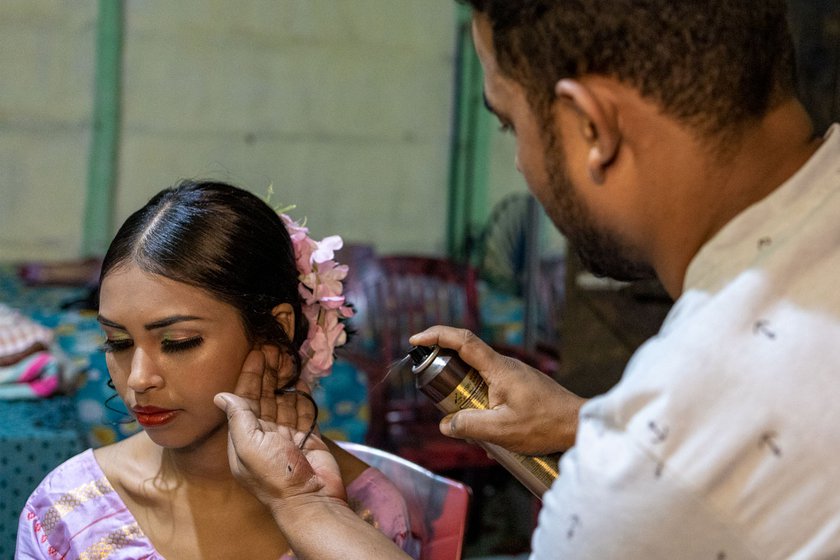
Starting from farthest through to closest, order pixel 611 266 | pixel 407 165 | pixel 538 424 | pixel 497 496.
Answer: pixel 407 165 < pixel 497 496 < pixel 538 424 < pixel 611 266

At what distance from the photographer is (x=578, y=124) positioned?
3.05 feet

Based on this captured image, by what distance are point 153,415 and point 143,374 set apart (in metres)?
0.08

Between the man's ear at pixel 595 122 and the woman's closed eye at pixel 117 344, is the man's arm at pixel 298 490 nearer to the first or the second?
the woman's closed eye at pixel 117 344

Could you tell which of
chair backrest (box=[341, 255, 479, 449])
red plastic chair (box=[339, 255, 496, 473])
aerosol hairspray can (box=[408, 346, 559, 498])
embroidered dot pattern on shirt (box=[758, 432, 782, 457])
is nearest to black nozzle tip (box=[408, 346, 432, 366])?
aerosol hairspray can (box=[408, 346, 559, 498])

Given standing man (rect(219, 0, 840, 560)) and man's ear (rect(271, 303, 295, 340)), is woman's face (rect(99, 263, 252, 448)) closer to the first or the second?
man's ear (rect(271, 303, 295, 340))

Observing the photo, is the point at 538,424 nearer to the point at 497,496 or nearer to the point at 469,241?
the point at 497,496

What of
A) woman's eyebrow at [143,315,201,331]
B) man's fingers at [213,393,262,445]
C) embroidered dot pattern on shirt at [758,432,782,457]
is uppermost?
embroidered dot pattern on shirt at [758,432,782,457]

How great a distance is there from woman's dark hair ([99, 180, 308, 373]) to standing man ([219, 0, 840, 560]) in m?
0.67

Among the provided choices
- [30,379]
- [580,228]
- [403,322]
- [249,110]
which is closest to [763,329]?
[580,228]

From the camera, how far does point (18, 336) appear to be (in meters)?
2.85

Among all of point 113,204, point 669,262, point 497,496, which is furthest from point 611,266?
point 113,204

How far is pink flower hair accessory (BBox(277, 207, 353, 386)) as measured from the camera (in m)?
1.65

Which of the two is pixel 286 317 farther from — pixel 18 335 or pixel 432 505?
pixel 18 335

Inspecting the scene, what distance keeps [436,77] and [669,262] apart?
179 inches
